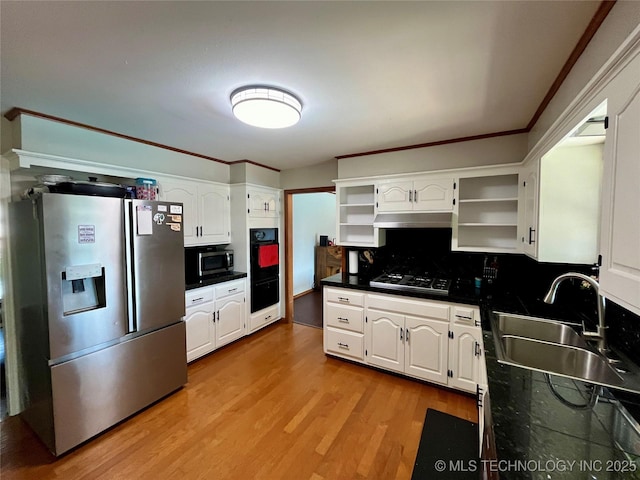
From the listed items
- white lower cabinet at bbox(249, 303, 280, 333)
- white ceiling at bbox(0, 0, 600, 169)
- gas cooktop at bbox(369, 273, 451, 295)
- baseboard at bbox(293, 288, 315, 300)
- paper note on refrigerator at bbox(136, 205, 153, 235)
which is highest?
white ceiling at bbox(0, 0, 600, 169)

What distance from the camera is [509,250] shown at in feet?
8.34

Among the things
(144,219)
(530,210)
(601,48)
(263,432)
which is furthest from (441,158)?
(263,432)

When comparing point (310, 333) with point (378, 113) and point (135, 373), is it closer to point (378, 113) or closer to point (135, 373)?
point (135, 373)

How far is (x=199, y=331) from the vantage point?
3.02 metres

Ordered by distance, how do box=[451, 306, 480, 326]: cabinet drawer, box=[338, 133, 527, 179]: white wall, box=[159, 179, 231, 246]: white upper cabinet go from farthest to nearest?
box=[159, 179, 231, 246]: white upper cabinet, box=[338, 133, 527, 179]: white wall, box=[451, 306, 480, 326]: cabinet drawer

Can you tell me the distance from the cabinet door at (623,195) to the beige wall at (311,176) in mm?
2923

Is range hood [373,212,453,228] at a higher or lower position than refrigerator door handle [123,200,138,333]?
higher

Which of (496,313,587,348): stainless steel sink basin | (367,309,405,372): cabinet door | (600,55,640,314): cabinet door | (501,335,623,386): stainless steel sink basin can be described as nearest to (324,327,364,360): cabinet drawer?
(367,309,405,372): cabinet door

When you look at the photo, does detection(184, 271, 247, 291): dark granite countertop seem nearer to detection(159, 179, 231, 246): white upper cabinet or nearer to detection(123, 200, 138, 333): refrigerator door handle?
detection(159, 179, 231, 246): white upper cabinet

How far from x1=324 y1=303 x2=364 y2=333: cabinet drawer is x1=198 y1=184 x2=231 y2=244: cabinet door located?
1.69 m

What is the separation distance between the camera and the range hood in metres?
2.66

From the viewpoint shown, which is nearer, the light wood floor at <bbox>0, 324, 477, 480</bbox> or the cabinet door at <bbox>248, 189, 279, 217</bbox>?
the light wood floor at <bbox>0, 324, 477, 480</bbox>

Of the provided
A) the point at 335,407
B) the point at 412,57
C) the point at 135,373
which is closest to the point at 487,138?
the point at 412,57

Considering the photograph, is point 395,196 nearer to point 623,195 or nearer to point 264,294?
point 623,195
